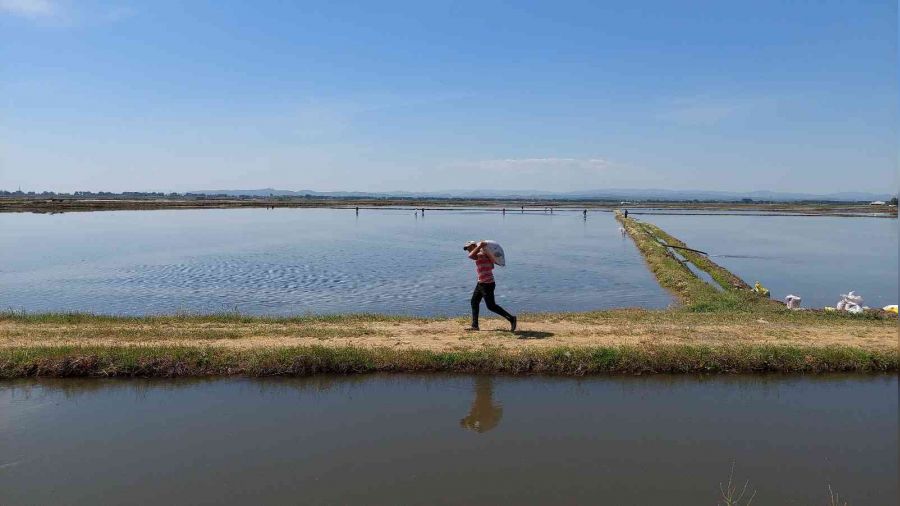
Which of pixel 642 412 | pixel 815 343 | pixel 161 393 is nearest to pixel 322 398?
pixel 161 393

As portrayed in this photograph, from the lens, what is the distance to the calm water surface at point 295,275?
54.9 ft

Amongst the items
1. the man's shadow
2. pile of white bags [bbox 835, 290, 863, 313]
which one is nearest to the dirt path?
the man's shadow

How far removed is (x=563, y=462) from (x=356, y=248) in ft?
93.3

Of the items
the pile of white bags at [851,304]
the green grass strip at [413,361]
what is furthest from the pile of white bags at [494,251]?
the pile of white bags at [851,304]

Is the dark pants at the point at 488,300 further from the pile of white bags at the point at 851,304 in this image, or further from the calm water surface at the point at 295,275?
the pile of white bags at the point at 851,304

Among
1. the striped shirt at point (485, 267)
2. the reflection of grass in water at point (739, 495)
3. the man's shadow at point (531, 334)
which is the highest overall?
the striped shirt at point (485, 267)

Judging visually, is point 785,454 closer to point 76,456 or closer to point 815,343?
point 815,343

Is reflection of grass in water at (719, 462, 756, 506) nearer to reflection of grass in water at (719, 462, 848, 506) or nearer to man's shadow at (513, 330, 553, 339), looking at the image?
reflection of grass in water at (719, 462, 848, 506)

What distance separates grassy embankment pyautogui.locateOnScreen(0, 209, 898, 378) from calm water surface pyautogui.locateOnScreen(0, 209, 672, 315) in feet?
12.0

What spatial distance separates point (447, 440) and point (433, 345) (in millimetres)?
3241

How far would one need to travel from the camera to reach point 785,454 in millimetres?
6648

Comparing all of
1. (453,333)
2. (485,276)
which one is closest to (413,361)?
(453,333)

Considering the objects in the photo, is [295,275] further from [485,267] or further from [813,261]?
[813,261]

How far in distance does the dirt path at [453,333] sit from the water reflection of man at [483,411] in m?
1.37
